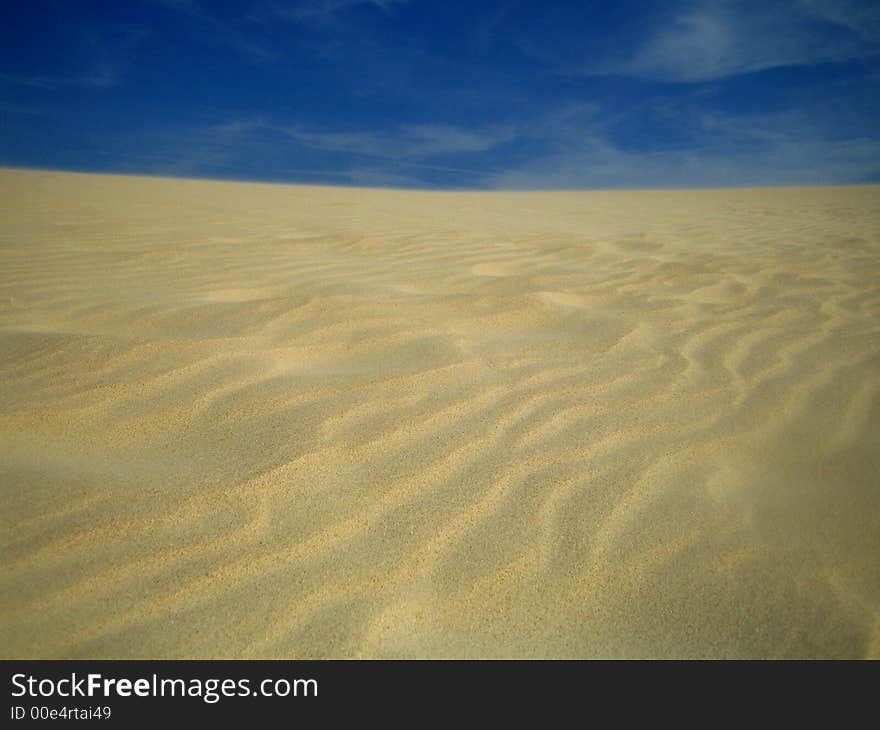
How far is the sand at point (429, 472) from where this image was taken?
967 millimetres

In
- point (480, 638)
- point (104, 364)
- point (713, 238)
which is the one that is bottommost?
point (480, 638)

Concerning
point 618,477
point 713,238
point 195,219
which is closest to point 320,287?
point 618,477

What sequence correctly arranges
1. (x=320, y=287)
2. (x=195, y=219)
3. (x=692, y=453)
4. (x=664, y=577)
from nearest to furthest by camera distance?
(x=664, y=577) < (x=692, y=453) < (x=320, y=287) < (x=195, y=219)

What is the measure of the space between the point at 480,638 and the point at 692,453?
2.83 ft

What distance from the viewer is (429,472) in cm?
135

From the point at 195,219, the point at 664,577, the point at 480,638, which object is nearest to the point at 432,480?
the point at 480,638

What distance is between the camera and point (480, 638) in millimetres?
947

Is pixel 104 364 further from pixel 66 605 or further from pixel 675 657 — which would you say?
pixel 675 657

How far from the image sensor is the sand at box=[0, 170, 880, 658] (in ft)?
3.17

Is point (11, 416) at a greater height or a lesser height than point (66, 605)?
greater
